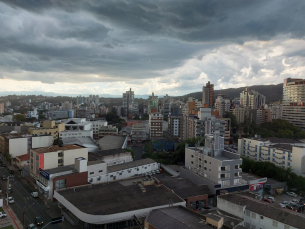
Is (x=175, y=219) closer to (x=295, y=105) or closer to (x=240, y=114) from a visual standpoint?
(x=240, y=114)

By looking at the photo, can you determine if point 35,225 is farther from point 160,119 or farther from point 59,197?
point 160,119

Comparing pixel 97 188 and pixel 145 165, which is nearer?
pixel 97 188

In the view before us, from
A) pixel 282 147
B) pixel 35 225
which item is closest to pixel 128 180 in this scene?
pixel 35 225

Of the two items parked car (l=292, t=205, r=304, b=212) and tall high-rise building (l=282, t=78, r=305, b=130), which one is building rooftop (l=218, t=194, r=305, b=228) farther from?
tall high-rise building (l=282, t=78, r=305, b=130)

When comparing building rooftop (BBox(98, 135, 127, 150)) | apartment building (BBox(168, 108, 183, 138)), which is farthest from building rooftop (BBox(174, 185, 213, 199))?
apartment building (BBox(168, 108, 183, 138))

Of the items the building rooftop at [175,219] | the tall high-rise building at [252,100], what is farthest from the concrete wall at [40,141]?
the tall high-rise building at [252,100]
